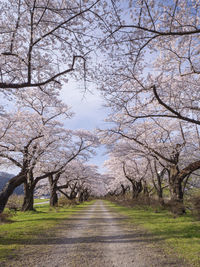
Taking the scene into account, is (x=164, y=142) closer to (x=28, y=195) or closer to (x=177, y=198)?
→ (x=177, y=198)

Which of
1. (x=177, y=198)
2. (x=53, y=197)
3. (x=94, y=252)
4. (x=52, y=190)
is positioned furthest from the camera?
(x=53, y=197)

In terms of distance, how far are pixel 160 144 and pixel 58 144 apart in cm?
1231

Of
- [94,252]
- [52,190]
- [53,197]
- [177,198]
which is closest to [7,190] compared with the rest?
[94,252]

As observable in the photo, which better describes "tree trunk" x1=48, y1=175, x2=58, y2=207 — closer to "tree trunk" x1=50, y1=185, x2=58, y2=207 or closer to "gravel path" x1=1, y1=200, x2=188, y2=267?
"tree trunk" x1=50, y1=185, x2=58, y2=207

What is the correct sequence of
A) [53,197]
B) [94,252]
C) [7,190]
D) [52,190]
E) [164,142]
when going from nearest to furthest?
[94,252] < [7,190] < [164,142] < [52,190] < [53,197]

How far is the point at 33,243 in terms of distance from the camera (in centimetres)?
636

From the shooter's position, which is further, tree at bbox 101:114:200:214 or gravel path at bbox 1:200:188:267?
tree at bbox 101:114:200:214

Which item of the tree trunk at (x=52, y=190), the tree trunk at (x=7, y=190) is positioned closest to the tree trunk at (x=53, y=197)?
the tree trunk at (x=52, y=190)

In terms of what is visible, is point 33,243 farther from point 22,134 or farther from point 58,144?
point 58,144

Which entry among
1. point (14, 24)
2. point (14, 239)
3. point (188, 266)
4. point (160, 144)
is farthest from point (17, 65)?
point (160, 144)

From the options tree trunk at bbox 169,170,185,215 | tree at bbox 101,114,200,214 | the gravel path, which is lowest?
the gravel path

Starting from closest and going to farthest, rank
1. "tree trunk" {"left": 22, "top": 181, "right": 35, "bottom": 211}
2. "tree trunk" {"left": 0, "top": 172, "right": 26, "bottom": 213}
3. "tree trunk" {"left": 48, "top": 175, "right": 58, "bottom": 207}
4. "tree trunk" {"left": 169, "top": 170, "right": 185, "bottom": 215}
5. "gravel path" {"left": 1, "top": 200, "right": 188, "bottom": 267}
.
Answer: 1. "gravel path" {"left": 1, "top": 200, "right": 188, "bottom": 267}
2. "tree trunk" {"left": 0, "top": 172, "right": 26, "bottom": 213}
3. "tree trunk" {"left": 169, "top": 170, "right": 185, "bottom": 215}
4. "tree trunk" {"left": 22, "top": 181, "right": 35, "bottom": 211}
5. "tree trunk" {"left": 48, "top": 175, "right": 58, "bottom": 207}

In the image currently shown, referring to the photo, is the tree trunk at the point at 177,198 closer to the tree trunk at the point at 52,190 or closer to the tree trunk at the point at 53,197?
the tree trunk at the point at 52,190

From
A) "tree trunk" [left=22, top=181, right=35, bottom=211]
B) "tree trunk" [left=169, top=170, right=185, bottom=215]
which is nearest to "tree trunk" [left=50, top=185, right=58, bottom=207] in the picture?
"tree trunk" [left=22, top=181, right=35, bottom=211]
